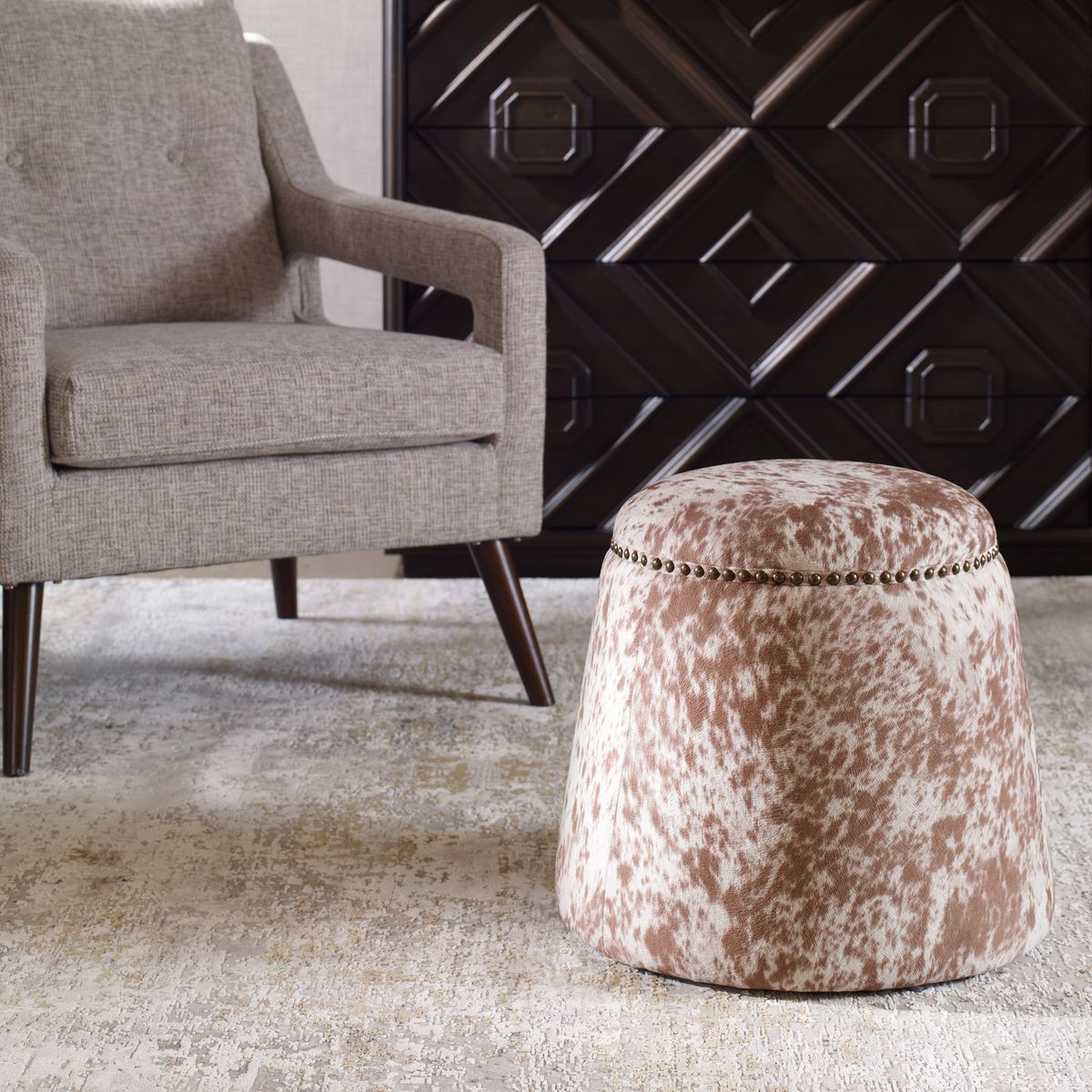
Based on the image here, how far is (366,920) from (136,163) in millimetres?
1297

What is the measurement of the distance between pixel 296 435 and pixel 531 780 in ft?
1.61

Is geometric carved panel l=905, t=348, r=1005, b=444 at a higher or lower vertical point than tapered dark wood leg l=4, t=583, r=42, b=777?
higher

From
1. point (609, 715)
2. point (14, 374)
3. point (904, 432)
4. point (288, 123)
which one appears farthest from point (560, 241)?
point (609, 715)

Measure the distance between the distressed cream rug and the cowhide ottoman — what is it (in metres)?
0.06

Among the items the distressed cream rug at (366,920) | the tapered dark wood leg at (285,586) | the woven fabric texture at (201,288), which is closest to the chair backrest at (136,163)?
the woven fabric texture at (201,288)

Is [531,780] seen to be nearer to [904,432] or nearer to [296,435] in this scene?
[296,435]

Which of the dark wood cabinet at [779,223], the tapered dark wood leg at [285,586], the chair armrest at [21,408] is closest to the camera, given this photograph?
the chair armrest at [21,408]

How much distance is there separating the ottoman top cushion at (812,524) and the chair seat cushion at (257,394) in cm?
58

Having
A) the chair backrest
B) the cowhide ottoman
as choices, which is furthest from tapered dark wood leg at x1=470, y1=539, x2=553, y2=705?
the cowhide ottoman

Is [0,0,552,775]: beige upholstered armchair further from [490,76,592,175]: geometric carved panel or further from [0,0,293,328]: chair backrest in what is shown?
[490,76,592,175]: geometric carved panel

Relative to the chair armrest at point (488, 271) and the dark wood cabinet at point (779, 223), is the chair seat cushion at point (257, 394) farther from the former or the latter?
the dark wood cabinet at point (779, 223)

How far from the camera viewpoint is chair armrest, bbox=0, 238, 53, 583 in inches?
62.1

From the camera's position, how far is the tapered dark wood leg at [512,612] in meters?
1.91

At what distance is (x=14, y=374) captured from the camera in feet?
5.20
